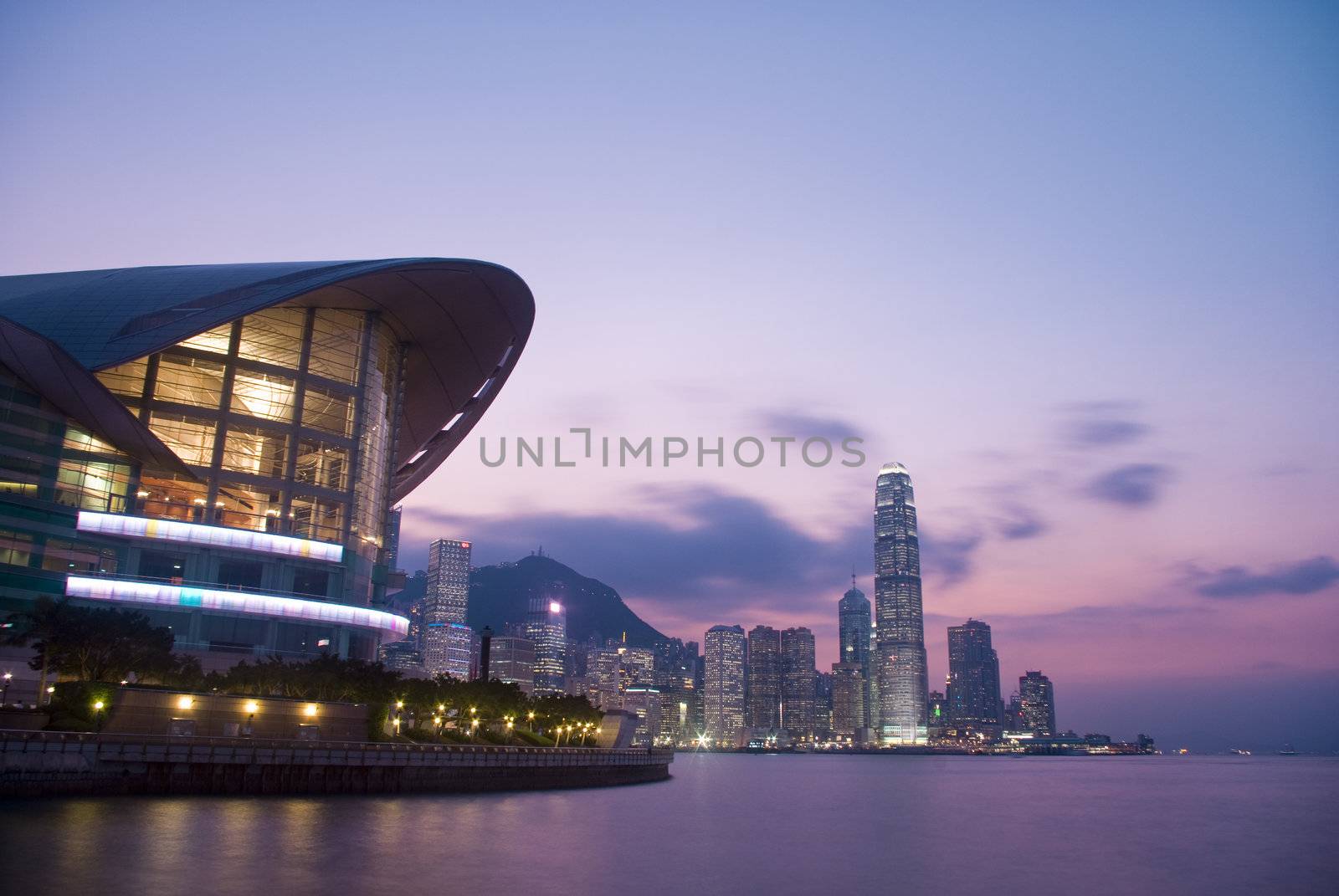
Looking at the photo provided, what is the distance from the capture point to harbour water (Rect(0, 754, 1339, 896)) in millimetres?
34344

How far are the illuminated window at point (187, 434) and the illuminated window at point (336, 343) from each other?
32.0 ft

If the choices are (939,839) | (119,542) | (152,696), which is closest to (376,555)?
(119,542)

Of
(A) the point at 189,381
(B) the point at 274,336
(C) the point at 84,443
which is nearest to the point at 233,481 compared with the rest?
(A) the point at 189,381

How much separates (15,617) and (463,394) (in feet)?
168

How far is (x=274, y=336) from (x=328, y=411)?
7.34 m

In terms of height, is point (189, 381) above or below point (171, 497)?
above

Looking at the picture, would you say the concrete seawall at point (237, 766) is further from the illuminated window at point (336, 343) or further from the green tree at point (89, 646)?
the illuminated window at point (336, 343)

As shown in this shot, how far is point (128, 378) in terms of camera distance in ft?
274

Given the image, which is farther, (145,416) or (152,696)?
(145,416)

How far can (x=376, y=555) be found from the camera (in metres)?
94.8

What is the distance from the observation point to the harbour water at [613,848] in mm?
34344

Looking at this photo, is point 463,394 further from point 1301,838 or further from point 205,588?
point 1301,838

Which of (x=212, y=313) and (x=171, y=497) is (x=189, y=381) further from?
(x=171, y=497)

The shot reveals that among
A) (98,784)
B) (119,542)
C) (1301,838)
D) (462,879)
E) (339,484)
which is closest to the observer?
(462,879)
